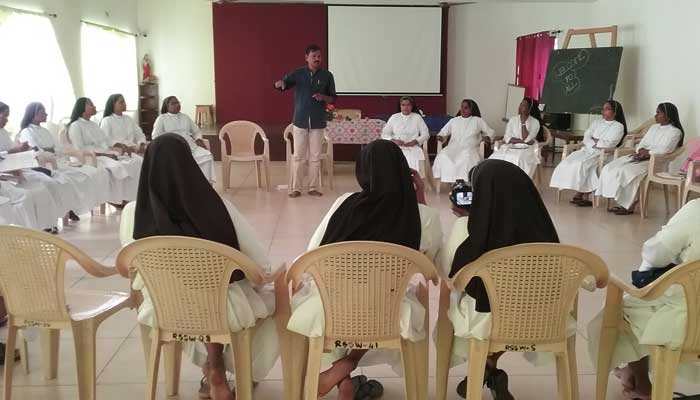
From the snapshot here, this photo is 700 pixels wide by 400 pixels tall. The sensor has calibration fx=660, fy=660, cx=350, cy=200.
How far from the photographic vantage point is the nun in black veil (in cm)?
231

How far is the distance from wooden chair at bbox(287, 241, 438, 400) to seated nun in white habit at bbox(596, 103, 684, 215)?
15.5 ft

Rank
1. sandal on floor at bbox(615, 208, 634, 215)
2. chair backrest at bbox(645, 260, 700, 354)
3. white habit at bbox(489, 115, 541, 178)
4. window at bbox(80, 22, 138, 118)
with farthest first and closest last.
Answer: window at bbox(80, 22, 138, 118) → white habit at bbox(489, 115, 541, 178) → sandal on floor at bbox(615, 208, 634, 215) → chair backrest at bbox(645, 260, 700, 354)

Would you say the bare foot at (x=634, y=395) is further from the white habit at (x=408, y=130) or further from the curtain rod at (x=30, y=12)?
the curtain rod at (x=30, y=12)

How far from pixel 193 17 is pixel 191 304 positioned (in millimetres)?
10169

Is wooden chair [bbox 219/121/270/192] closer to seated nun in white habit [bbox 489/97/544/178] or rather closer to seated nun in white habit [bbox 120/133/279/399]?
seated nun in white habit [bbox 489/97/544/178]

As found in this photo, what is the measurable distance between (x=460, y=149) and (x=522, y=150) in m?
0.71

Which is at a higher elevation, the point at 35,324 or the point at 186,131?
the point at 186,131

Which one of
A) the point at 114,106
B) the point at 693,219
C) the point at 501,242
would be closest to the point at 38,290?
the point at 501,242

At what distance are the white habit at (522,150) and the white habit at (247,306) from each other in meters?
5.15

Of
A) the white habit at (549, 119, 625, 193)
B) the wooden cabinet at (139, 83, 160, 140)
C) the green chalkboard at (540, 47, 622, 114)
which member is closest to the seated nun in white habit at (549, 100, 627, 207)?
the white habit at (549, 119, 625, 193)

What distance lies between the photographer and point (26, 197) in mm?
4871

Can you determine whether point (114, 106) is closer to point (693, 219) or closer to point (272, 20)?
point (272, 20)

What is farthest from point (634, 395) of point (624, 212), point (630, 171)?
point (624, 212)

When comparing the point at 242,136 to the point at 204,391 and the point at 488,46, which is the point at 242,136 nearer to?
the point at 488,46
